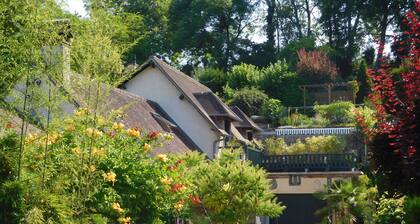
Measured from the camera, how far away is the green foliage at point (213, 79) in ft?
166

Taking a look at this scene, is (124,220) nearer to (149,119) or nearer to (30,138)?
(30,138)

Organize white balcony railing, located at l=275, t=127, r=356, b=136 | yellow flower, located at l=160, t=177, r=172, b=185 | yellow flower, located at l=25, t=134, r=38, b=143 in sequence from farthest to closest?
white balcony railing, located at l=275, t=127, r=356, b=136 → yellow flower, located at l=160, t=177, r=172, b=185 → yellow flower, located at l=25, t=134, r=38, b=143

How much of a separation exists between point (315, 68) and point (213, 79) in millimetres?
7336

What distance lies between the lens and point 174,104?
24.8 metres

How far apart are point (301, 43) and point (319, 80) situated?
6.35m

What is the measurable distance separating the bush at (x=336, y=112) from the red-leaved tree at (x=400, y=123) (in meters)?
30.3

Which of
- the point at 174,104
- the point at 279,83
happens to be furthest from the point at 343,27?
the point at 174,104

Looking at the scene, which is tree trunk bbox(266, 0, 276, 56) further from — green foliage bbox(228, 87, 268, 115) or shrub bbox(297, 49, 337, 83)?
green foliage bbox(228, 87, 268, 115)

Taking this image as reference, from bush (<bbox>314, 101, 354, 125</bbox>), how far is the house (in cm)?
1681

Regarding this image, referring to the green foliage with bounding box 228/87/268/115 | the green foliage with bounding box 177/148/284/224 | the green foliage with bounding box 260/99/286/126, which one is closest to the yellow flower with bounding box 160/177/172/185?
the green foliage with bounding box 177/148/284/224

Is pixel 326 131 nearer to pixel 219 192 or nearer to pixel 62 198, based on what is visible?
pixel 219 192

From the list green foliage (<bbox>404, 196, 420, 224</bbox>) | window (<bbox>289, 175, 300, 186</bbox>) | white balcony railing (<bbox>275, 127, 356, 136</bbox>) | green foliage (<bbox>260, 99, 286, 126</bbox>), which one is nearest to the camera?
green foliage (<bbox>404, 196, 420, 224</bbox>)

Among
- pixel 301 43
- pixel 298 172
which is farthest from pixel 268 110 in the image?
pixel 298 172

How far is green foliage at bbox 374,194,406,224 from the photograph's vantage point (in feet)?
36.1
